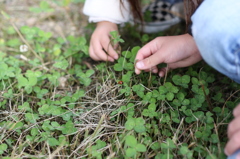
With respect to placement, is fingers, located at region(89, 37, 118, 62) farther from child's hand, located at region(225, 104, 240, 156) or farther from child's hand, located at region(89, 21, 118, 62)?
child's hand, located at region(225, 104, 240, 156)

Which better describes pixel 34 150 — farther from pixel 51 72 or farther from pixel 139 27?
pixel 139 27

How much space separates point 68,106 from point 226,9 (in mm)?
876

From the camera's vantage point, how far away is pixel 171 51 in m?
1.23

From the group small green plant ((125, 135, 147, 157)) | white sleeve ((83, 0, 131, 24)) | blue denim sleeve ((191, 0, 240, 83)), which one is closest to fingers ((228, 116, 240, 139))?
blue denim sleeve ((191, 0, 240, 83))

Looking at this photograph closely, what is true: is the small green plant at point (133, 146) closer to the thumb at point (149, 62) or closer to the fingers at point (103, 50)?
the thumb at point (149, 62)

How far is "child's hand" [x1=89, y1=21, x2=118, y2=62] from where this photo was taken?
1.50 metres

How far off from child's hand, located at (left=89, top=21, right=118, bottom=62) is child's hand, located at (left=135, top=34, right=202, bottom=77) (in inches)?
A: 9.2

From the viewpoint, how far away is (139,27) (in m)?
2.00

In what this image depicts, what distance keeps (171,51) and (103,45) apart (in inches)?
18.0

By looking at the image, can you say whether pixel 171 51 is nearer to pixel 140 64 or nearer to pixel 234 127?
pixel 140 64

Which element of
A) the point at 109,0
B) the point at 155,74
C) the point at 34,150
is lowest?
the point at 34,150

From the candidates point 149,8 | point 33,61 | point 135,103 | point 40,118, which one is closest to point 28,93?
point 40,118

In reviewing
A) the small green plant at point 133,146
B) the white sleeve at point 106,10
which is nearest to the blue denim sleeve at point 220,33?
the small green plant at point 133,146

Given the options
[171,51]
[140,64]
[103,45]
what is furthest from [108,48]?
[171,51]
